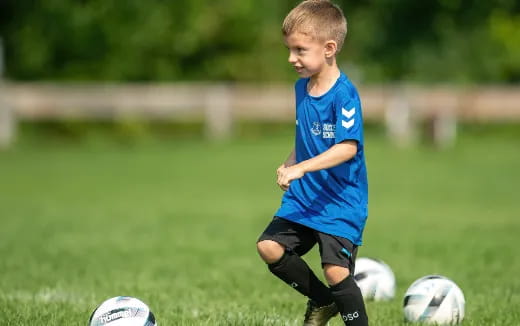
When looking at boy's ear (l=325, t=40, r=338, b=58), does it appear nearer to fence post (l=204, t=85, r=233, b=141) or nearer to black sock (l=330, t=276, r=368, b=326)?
black sock (l=330, t=276, r=368, b=326)

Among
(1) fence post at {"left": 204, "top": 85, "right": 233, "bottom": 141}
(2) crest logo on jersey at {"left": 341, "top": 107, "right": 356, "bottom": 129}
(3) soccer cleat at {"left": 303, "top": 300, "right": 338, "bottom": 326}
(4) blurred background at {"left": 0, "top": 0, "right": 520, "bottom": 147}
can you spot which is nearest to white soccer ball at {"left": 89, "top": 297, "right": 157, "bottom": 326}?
(3) soccer cleat at {"left": 303, "top": 300, "right": 338, "bottom": 326}

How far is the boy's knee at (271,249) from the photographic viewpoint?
16.1 feet

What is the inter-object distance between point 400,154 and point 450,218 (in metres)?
10.2

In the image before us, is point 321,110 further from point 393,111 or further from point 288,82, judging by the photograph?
point 288,82

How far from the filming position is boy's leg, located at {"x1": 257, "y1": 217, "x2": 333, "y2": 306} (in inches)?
194

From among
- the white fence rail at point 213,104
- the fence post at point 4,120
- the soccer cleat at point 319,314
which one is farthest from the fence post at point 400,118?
the soccer cleat at point 319,314

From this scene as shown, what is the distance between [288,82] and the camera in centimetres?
3631

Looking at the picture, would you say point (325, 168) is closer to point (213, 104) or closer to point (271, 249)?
point (271, 249)

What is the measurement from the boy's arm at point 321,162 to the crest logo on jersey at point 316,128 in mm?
193

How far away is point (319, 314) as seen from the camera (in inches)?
204

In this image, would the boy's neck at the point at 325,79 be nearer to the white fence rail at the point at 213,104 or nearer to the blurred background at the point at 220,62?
the blurred background at the point at 220,62

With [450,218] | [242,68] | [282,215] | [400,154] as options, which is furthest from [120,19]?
[282,215]

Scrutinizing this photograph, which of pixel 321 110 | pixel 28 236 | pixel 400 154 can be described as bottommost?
pixel 400 154

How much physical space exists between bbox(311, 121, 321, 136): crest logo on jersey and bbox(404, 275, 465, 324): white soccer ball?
1.52m
